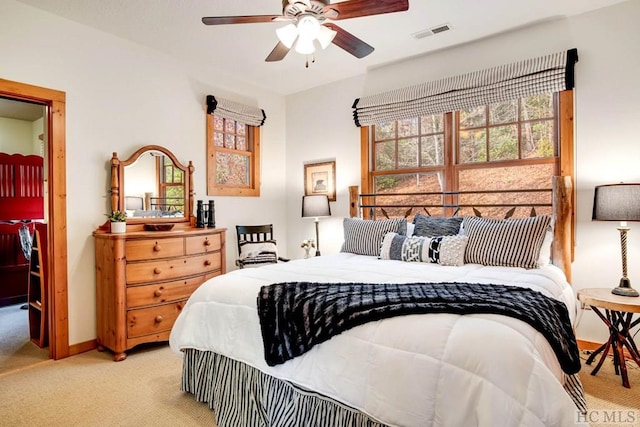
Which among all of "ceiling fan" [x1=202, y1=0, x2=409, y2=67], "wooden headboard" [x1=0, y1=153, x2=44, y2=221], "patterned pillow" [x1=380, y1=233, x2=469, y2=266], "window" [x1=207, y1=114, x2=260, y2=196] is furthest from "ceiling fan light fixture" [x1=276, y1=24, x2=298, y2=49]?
"wooden headboard" [x1=0, y1=153, x2=44, y2=221]

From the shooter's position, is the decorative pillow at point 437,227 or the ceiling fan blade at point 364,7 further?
the decorative pillow at point 437,227

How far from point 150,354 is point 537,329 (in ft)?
9.31

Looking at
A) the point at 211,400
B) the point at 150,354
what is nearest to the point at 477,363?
the point at 211,400

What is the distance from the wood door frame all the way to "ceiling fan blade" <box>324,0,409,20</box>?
2.31 meters

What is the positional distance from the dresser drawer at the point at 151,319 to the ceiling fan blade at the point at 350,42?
251cm

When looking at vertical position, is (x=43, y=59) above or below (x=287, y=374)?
above

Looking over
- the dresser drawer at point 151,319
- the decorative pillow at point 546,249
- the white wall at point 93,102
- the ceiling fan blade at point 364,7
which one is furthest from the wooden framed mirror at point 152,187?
the decorative pillow at point 546,249

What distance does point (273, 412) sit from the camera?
179 cm

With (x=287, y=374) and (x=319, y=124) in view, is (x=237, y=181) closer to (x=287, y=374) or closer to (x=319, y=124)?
(x=319, y=124)

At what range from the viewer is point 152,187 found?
3480mm

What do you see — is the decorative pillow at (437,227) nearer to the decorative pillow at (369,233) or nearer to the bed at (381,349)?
the decorative pillow at (369,233)

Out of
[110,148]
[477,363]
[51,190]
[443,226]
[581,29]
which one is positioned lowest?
[477,363]

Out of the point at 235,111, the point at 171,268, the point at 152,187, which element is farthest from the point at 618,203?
the point at 152,187

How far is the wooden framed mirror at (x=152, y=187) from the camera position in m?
3.23
